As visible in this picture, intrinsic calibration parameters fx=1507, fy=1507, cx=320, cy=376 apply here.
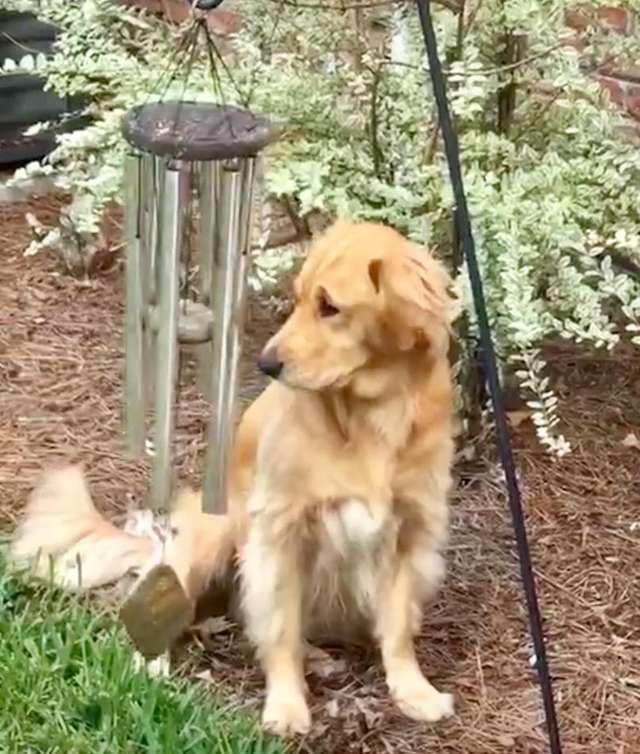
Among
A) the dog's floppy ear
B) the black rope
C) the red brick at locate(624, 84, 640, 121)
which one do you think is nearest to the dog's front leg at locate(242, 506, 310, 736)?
the dog's floppy ear

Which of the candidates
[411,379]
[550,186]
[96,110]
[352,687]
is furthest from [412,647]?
[96,110]

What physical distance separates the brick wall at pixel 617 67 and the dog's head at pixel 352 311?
4.46ft

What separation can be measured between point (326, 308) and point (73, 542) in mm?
877

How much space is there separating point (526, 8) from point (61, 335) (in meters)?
1.70

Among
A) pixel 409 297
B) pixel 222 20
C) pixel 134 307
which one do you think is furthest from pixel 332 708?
pixel 222 20

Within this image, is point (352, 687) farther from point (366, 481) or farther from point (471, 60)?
point (471, 60)

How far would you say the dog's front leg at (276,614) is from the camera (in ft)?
8.73

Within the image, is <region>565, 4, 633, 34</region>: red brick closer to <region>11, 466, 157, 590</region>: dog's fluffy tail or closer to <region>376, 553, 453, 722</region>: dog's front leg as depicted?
<region>376, 553, 453, 722</region>: dog's front leg

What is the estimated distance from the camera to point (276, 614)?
8.93ft

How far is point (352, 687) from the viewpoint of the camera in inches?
113

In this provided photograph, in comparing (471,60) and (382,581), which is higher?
(471,60)

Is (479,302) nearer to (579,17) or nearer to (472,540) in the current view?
(472,540)

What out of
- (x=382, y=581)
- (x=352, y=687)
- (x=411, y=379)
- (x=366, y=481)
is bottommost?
(x=352, y=687)

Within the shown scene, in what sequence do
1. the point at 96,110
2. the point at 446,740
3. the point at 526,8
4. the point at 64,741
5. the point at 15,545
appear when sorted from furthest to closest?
the point at 96,110 → the point at 526,8 → the point at 15,545 → the point at 446,740 → the point at 64,741
